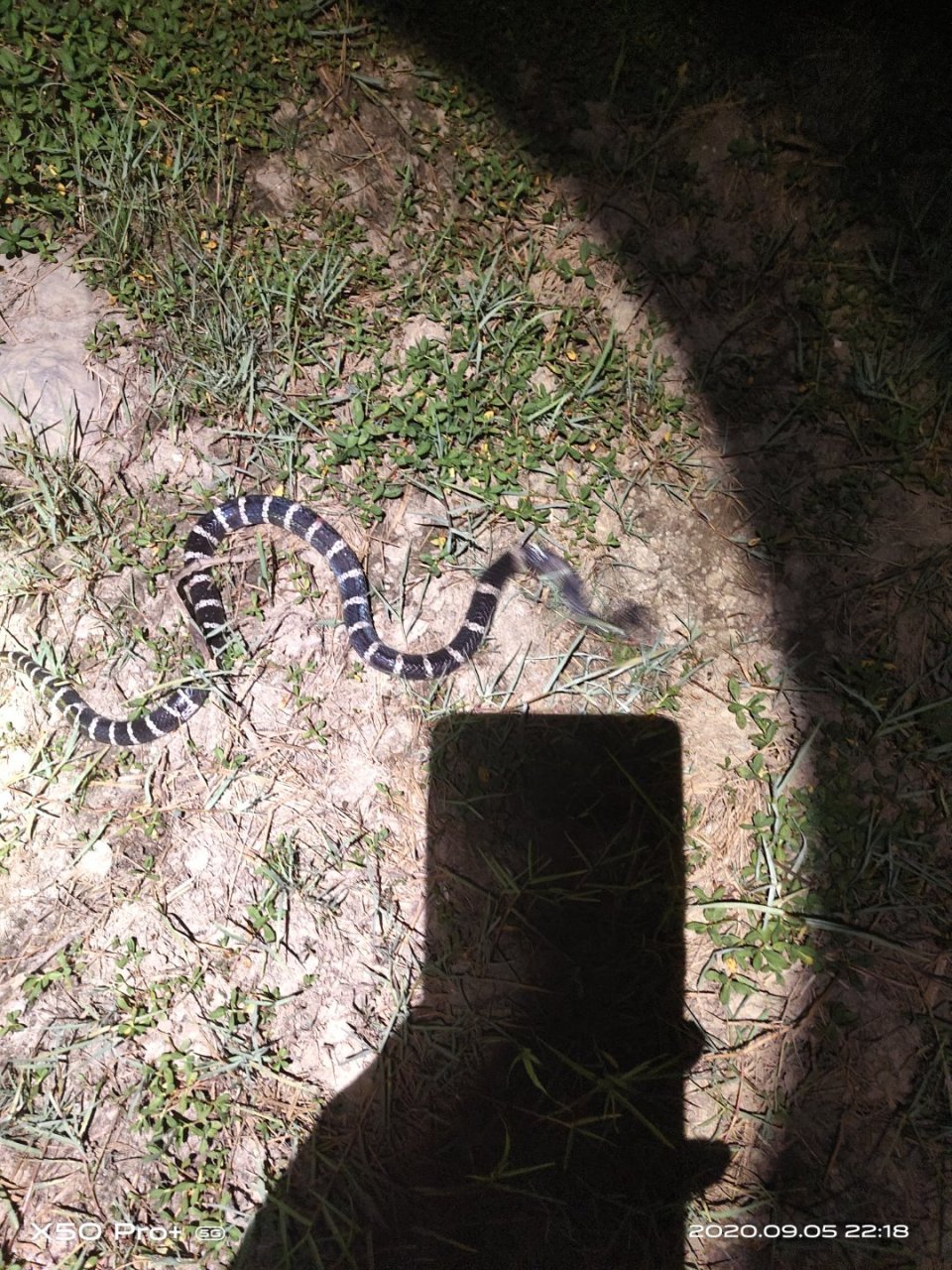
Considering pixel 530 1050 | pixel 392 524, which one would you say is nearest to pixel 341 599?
pixel 392 524

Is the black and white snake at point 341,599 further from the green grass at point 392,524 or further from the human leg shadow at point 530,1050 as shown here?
the human leg shadow at point 530,1050

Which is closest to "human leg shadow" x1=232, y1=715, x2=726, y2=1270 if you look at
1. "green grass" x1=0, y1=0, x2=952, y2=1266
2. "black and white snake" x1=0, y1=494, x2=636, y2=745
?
"green grass" x1=0, y1=0, x2=952, y2=1266

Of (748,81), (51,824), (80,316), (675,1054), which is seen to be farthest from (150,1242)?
(748,81)

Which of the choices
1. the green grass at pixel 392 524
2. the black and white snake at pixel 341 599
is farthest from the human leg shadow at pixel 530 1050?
the black and white snake at pixel 341 599

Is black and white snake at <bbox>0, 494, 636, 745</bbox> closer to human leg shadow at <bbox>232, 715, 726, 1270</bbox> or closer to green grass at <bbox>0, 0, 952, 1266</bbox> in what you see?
Result: green grass at <bbox>0, 0, 952, 1266</bbox>

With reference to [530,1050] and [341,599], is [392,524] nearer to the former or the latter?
[341,599]

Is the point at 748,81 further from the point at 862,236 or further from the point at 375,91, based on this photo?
the point at 375,91
